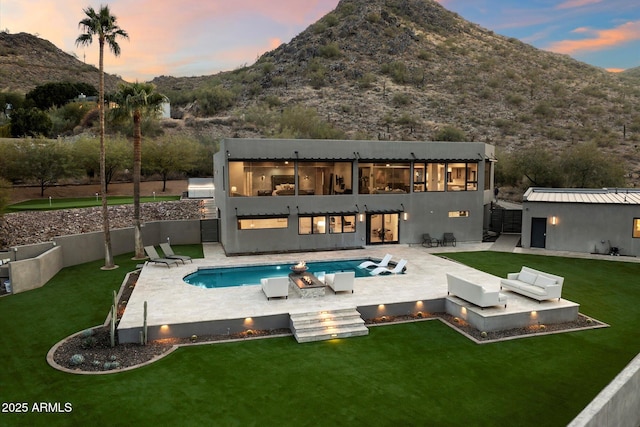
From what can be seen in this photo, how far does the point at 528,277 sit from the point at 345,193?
10.2m

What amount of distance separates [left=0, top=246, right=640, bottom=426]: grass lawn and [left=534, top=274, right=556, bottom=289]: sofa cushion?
4.53 ft

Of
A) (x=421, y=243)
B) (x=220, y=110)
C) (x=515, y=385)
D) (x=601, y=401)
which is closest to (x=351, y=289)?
(x=515, y=385)

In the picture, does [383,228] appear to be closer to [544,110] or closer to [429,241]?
[429,241]

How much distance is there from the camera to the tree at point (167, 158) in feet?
103

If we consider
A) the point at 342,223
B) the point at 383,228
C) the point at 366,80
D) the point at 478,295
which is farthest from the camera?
the point at 366,80

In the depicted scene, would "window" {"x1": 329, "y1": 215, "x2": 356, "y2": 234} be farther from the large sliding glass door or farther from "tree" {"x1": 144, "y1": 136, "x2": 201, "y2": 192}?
"tree" {"x1": 144, "y1": 136, "x2": 201, "y2": 192}

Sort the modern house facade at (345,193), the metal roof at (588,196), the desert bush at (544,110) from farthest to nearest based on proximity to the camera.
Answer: the desert bush at (544,110) < the modern house facade at (345,193) < the metal roof at (588,196)

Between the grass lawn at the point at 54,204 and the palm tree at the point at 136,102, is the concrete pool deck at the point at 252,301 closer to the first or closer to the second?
the palm tree at the point at 136,102

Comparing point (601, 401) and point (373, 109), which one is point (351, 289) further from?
point (373, 109)

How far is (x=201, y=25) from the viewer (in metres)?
41.5

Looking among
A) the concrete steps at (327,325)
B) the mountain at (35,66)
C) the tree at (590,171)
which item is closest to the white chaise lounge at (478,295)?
the concrete steps at (327,325)

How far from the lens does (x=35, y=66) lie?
68.6m

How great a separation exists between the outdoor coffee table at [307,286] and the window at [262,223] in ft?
21.7

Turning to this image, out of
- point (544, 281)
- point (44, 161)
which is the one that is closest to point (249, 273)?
point (544, 281)
